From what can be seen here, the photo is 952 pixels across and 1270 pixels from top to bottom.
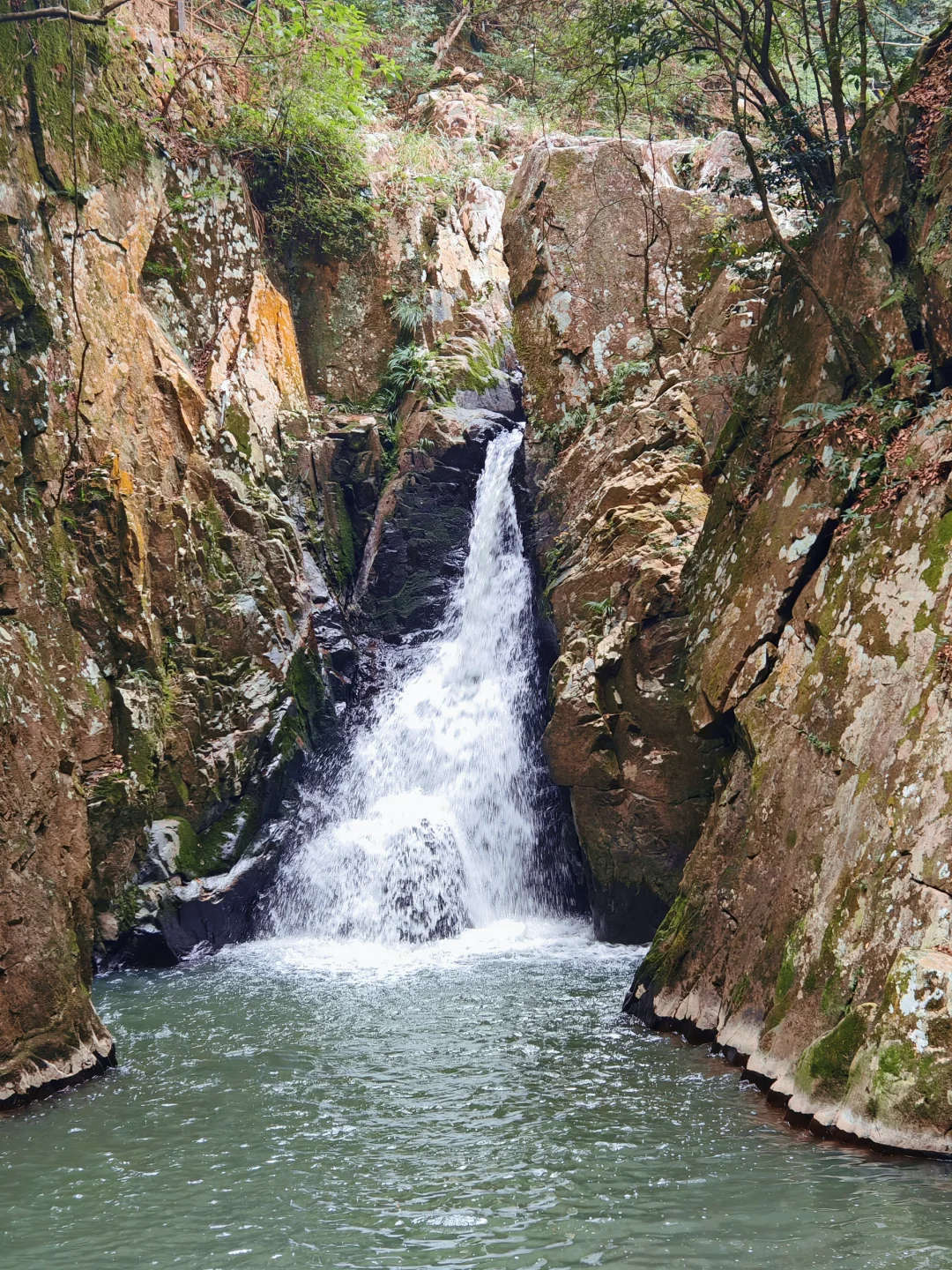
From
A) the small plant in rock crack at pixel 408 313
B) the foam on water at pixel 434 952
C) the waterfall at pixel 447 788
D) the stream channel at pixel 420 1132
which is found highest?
the small plant in rock crack at pixel 408 313

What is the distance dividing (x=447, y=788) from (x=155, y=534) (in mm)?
4849

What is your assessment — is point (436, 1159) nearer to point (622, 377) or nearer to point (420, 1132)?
point (420, 1132)

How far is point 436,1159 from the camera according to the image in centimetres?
503

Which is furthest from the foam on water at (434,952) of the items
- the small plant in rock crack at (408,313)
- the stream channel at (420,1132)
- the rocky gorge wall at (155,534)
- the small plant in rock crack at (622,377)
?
the small plant in rock crack at (408,313)

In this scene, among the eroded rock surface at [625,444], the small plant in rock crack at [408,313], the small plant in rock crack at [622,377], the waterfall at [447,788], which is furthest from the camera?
the small plant in rock crack at [408,313]

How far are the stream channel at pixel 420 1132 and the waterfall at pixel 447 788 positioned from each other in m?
0.09

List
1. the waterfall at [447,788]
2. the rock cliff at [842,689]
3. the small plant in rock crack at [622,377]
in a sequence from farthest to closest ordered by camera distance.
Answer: the small plant in rock crack at [622,377] < the waterfall at [447,788] < the rock cliff at [842,689]

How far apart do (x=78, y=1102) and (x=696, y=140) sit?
1506 cm

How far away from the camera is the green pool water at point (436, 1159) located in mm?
3984

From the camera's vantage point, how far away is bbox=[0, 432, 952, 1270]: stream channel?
4023mm

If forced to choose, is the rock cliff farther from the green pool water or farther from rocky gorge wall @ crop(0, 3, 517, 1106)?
rocky gorge wall @ crop(0, 3, 517, 1106)

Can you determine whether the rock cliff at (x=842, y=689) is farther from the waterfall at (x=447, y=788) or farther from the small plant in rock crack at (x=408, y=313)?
the small plant in rock crack at (x=408, y=313)

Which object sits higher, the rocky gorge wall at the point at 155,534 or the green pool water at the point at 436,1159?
the rocky gorge wall at the point at 155,534

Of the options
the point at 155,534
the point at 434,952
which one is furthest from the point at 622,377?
the point at 434,952
